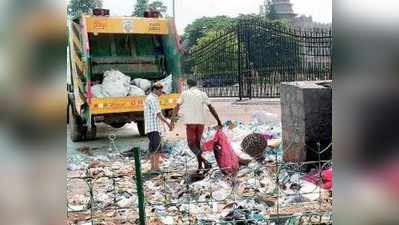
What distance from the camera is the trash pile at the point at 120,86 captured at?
676 cm

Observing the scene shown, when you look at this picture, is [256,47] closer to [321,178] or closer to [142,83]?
[142,83]

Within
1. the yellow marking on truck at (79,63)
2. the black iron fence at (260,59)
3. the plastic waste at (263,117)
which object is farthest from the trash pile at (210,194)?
the black iron fence at (260,59)

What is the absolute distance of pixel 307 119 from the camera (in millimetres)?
4777

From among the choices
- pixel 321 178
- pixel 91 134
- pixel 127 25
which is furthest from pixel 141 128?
pixel 321 178

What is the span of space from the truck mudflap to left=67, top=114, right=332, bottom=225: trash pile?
92cm

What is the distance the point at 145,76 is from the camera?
720cm

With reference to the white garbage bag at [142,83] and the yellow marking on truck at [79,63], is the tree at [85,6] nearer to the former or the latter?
the yellow marking on truck at [79,63]

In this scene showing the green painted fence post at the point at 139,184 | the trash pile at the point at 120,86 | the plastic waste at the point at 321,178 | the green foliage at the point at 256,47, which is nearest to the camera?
the green painted fence post at the point at 139,184

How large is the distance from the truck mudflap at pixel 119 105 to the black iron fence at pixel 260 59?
387cm

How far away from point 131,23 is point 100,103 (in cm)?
127

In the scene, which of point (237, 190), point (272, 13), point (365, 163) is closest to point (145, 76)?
point (237, 190)

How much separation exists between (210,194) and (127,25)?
3.35 m

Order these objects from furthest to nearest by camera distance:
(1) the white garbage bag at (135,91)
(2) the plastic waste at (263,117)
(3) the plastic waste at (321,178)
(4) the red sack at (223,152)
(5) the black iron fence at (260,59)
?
(5) the black iron fence at (260,59) < (2) the plastic waste at (263,117) < (1) the white garbage bag at (135,91) < (4) the red sack at (223,152) < (3) the plastic waste at (321,178)

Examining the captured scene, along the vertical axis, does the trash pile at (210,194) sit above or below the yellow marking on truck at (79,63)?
below
